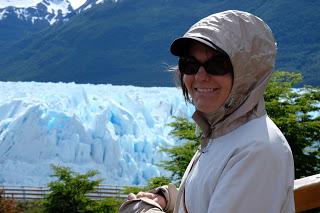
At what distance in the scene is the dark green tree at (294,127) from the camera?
22.3ft

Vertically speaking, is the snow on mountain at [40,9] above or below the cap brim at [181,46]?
below

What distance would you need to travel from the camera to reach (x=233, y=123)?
3.47ft

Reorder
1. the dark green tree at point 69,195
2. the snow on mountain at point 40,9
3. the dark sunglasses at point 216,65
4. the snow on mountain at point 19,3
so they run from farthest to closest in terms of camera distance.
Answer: the snow on mountain at point 19,3
the snow on mountain at point 40,9
the dark green tree at point 69,195
the dark sunglasses at point 216,65

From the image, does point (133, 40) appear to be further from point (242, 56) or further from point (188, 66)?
point (242, 56)

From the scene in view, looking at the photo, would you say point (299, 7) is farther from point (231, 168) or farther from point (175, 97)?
point (231, 168)

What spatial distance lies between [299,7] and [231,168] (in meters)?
65.4

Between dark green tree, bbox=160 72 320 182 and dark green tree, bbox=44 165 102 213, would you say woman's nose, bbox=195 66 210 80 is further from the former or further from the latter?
dark green tree, bbox=44 165 102 213

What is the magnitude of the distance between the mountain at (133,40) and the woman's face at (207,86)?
5598 cm

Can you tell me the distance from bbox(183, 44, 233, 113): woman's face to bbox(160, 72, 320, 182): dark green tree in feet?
17.5

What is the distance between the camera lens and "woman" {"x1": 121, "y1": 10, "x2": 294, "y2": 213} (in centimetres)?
94

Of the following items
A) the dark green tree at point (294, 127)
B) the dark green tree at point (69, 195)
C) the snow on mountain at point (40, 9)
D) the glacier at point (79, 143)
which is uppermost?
the dark green tree at point (294, 127)

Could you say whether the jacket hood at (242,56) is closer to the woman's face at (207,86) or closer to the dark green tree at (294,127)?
the woman's face at (207,86)

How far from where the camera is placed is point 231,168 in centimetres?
97

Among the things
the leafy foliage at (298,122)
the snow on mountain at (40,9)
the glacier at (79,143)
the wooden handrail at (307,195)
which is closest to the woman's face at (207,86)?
the wooden handrail at (307,195)
